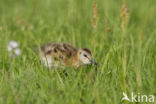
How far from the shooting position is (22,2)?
9.23m

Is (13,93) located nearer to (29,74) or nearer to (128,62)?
(29,74)

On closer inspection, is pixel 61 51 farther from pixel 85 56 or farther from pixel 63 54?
pixel 85 56

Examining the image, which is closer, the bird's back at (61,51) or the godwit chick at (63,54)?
the godwit chick at (63,54)

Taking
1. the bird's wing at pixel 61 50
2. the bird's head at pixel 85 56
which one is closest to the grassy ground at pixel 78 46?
the bird's head at pixel 85 56

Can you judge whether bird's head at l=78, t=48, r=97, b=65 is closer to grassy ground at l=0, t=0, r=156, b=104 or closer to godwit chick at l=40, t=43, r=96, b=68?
godwit chick at l=40, t=43, r=96, b=68

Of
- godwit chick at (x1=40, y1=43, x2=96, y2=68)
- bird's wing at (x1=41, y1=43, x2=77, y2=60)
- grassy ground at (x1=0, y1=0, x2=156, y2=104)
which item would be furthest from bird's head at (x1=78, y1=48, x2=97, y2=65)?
bird's wing at (x1=41, y1=43, x2=77, y2=60)

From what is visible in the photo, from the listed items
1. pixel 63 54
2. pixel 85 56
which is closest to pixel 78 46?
pixel 63 54

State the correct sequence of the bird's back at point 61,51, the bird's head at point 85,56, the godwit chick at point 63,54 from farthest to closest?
the bird's back at point 61,51 → the godwit chick at point 63,54 → the bird's head at point 85,56

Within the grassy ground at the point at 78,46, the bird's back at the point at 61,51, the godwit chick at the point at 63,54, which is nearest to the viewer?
the grassy ground at the point at 78,46

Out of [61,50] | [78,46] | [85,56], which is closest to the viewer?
[85,56]

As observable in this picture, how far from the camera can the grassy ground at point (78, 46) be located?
372 cm

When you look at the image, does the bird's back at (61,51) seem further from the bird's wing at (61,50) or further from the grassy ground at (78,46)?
the grassy ground at (78,46)

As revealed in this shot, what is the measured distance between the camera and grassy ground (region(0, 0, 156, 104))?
12.2ft

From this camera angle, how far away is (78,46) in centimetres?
615
